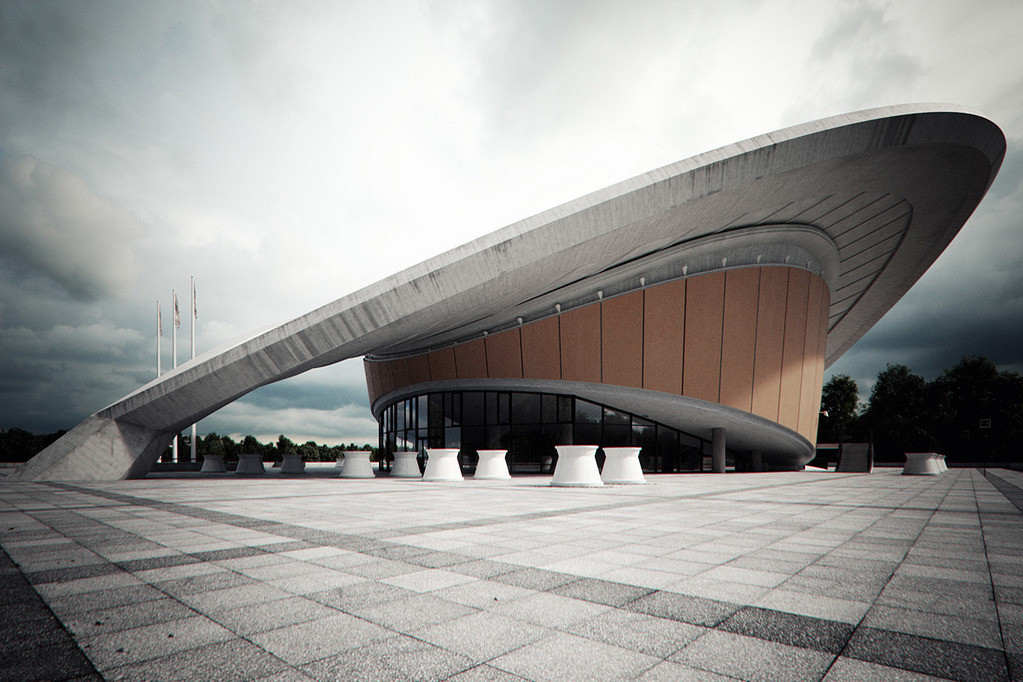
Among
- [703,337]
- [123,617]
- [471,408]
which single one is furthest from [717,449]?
[123,617]

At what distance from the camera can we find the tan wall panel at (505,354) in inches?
921

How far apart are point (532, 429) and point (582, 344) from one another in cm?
458

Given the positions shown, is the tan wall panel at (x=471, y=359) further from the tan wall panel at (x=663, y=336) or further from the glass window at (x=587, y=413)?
the tan wall panel at (x=663, y=336)

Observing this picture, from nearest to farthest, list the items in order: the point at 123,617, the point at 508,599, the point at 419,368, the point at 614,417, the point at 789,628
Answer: the point at 789,628 < the point at 123,617 < the point at 508,599 < the point at 614,417 < the point at 419,368

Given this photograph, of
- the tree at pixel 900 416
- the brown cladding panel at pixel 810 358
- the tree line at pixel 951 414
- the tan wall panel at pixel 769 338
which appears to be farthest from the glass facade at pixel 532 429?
the tree at pixel 900 416

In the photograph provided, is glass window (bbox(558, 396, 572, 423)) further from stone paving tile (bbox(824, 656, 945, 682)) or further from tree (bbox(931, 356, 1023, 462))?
tree (bbox(931, 356, 1023, 462))

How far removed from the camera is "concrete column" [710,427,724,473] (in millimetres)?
25688

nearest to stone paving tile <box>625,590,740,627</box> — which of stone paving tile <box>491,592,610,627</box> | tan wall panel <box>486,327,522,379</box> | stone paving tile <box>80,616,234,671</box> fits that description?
stone paving tile <box>491,592,610,627</box>

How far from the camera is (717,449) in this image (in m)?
25.8

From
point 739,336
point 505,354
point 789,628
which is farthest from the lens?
point 739,336

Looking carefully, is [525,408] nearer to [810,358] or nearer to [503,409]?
[503,409]

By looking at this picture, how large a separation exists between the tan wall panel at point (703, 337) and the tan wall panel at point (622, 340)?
214 centimetres

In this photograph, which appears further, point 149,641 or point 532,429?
point 532,429

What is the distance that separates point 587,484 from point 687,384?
10.7 m
